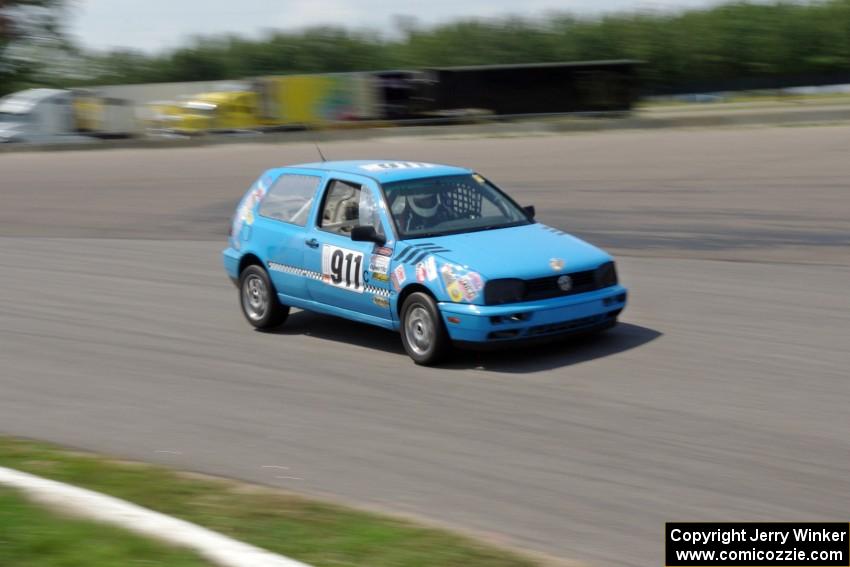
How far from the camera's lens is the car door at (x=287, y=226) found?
35.6ft

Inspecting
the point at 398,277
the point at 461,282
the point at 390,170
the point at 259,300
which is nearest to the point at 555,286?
the point at 461,282

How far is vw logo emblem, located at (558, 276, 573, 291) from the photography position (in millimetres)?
9492

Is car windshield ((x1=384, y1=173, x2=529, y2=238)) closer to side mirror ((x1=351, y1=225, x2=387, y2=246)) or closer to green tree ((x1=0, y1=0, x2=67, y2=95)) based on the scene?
side mirror ((x1=351, y1=225, x2=387, y2=246))

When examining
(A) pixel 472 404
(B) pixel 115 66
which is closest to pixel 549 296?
(A) pixel 472 404

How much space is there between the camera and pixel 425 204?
33.8ft

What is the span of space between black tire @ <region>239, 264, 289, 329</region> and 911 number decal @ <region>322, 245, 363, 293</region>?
0.96m

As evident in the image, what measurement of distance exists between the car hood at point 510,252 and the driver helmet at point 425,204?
35 centimetres

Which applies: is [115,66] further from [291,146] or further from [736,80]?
[291,146]

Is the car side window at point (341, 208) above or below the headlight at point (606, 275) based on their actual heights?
above

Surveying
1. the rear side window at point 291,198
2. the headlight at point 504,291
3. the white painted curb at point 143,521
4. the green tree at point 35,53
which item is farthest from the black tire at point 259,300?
the green tree at point 35,53

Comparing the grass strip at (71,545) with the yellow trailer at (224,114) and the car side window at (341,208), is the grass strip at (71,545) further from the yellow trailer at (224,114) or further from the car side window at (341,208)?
the yellow trailer at (224,114)
